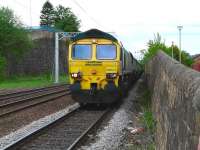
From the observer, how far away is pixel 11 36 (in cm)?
5825

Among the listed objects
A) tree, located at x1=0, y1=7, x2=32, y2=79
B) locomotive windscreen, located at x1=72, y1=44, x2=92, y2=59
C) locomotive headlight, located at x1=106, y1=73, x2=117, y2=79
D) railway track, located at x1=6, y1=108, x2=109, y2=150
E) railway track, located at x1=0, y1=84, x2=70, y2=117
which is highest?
tree, located at x1=0, y1=7, x2=32, y2=79

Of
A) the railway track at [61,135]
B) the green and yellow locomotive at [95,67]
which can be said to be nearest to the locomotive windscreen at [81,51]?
the green and yellow locomotive at [95,67]

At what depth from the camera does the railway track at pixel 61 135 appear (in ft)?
36.6

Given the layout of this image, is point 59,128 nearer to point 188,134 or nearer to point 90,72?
point 90,72

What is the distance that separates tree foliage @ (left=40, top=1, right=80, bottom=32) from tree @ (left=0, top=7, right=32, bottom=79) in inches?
1834

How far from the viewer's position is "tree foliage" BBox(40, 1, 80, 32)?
110875mm

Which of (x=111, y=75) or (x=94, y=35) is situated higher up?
(x=94, y=35)

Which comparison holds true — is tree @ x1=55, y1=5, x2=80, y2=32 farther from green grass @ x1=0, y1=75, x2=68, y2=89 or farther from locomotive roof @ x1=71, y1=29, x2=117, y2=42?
locomotive roof @ x1=71, y1=29, x2=117, y2=42

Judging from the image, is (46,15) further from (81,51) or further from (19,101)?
(81,51)

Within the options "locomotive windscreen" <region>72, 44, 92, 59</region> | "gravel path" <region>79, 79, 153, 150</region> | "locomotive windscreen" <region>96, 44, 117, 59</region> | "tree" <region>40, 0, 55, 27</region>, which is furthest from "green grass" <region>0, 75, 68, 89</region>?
"tree" <region>40, 0, 55, 27</region>

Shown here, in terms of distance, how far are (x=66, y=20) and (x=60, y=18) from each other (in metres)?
7.30

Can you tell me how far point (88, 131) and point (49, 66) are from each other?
63.6 m

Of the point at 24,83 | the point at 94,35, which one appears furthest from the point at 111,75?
the point at 24,83

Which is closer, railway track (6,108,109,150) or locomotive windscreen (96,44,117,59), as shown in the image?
railway track (6,108,109,150)
